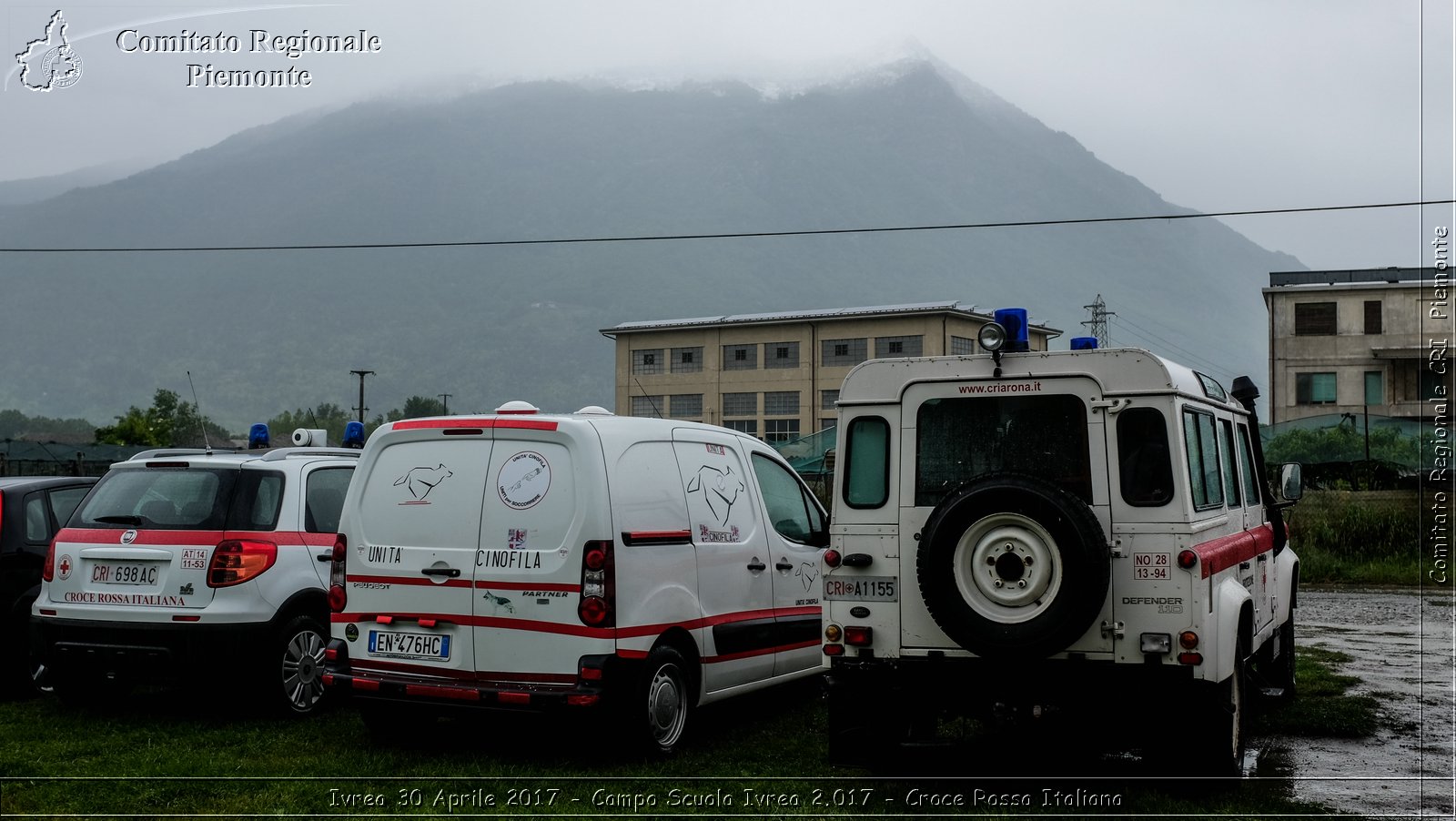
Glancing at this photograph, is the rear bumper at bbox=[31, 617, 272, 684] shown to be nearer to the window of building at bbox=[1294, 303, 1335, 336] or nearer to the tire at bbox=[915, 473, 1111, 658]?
the tire at bbox=[915, 473, 1111, 658]

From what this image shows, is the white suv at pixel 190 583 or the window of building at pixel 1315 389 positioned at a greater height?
the window of building at pixel 1315 389

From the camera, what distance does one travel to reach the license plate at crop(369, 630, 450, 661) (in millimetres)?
7328

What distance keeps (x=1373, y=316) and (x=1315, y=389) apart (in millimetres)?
5066

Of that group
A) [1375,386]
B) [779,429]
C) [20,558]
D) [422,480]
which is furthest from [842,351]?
[422,480]

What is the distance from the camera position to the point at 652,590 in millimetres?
7449

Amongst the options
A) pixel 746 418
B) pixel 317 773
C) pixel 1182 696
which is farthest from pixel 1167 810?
pixel 746 418

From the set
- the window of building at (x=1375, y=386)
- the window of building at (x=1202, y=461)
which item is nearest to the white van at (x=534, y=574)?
the window of building at (x=1202, y=461)

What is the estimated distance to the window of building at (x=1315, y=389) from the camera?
73.2m

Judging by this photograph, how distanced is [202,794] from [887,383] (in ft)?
13.9

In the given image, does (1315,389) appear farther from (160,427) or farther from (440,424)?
(160,427)

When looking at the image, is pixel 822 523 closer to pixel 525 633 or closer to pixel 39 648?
pixel 525 633

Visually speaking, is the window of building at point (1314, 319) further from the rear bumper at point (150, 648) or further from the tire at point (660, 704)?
the rear bumper at point (150, 648)

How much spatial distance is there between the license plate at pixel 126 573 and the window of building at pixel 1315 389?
74.9 meters

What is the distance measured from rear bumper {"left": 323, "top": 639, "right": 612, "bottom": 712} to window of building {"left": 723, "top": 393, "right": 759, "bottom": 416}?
94539 millimetres
